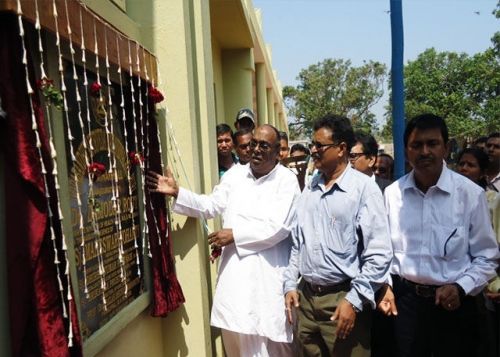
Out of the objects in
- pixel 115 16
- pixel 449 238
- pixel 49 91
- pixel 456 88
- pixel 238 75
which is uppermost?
pixel 456 88

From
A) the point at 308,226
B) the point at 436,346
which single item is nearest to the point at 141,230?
the point at 308,226

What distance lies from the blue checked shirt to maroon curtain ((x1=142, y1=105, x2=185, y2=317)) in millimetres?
872

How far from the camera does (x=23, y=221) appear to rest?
165cm

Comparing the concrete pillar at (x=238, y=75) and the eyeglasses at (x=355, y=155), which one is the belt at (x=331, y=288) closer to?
the eyeglasses at (x=355, y=155)

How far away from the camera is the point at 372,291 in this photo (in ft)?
8.43

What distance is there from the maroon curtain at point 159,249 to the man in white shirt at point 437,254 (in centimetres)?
131

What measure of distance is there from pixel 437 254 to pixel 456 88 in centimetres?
4013

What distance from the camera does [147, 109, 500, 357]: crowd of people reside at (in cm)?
254

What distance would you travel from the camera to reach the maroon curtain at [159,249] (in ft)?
9.98

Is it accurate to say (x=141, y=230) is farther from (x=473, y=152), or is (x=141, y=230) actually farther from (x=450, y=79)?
(x=450, y=79)

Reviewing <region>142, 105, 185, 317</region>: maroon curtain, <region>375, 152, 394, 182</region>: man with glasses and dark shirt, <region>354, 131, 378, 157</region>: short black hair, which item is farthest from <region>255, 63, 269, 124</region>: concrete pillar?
<region>142, 105, 185, 317</region>: maroon curtain

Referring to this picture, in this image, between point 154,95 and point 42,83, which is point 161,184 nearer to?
point 154,95

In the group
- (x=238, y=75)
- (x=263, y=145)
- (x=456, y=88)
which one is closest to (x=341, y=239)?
(x=263, y=145)

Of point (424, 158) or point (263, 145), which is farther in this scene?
point (263, 145)
